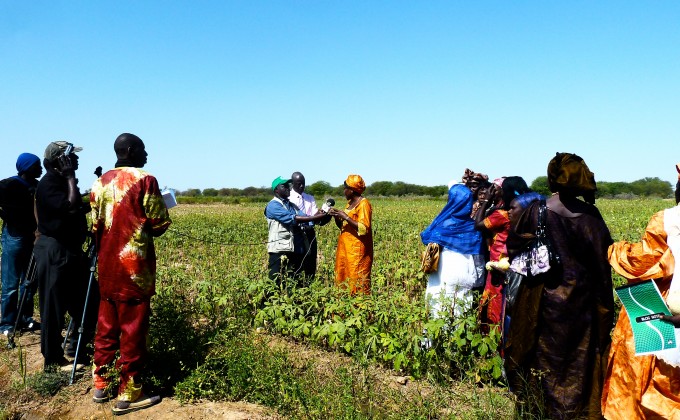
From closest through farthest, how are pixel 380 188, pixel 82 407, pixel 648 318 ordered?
pixel 648 318, pixel 82 407, pixel 380 188

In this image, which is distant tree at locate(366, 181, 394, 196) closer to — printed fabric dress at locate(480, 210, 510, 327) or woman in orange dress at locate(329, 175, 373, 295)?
woman in orange dress at locate(329, 175, 373, 295)

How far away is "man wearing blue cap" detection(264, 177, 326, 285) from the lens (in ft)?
18.6

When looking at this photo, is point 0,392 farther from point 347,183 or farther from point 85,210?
point 347,183

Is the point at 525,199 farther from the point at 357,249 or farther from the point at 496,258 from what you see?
the point at 357,249

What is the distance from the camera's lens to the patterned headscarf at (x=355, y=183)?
5.70 meters

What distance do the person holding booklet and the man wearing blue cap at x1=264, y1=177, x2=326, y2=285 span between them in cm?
345

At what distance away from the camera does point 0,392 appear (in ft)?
13.0

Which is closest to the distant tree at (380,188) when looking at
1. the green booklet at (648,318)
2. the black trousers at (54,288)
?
the black trousers at (54,288)

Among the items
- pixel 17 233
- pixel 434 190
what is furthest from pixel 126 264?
pixel 434 190

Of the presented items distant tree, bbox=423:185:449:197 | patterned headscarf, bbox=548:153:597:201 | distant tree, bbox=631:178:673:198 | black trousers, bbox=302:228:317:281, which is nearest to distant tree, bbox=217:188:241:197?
distant tree, bbox=423:185:449:197

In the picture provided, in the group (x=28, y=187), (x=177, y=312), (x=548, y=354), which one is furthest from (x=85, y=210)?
(x=548, y=354)

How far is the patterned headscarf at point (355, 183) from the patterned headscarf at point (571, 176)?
2796mm

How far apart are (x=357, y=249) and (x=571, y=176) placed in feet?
9.89

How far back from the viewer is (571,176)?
3045mm
